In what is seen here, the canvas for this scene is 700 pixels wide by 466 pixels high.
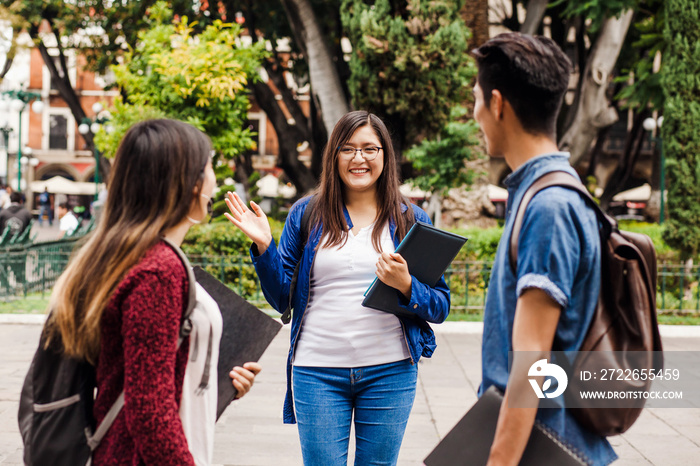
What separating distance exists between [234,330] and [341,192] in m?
1.01

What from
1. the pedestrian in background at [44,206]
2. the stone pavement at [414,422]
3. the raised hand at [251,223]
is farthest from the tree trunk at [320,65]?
the pedestrian in background at [44,206]

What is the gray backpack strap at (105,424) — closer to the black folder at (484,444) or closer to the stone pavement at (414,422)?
the black folder at (484,444)

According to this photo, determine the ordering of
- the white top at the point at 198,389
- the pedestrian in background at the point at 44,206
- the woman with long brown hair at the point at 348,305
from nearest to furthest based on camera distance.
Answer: the white top at the point at 198,389 < the woman with long brown hair at the point at 348,305 < the pedestrian in background at the point at 44,206

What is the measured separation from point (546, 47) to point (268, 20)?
15.0 meters

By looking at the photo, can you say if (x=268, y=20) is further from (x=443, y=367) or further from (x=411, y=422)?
(x=411, y=422)

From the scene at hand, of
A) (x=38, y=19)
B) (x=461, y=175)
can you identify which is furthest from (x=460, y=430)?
(x=38, y=19)

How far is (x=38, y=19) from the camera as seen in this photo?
19062 millimetres

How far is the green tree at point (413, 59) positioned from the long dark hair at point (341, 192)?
6.96 m

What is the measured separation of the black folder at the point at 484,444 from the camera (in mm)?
1489

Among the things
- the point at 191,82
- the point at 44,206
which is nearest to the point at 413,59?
the point at 191,82

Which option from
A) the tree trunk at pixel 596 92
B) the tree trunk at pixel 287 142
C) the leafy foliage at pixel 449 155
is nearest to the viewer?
the leafy foliage at pixel 449 155

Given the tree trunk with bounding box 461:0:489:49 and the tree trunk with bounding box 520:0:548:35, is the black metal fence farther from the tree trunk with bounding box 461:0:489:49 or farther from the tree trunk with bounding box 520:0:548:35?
the tree trunk with bounding box 520:0:548:35

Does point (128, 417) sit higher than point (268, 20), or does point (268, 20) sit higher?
point (268, 20)

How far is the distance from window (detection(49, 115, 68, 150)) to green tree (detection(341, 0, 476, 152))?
3812 cm
